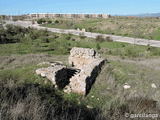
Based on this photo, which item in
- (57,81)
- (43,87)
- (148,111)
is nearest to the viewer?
(148,111)

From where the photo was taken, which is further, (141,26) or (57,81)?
(141,26)

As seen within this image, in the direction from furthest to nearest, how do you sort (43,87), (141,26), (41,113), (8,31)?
A: (141,26)
(8,31)
(43,87)
(41,113)

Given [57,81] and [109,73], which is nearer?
[57,81]

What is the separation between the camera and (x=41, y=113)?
175 inches

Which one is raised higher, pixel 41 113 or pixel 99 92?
pixel 41 113

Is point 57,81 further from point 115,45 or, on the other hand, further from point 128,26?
point 128,26

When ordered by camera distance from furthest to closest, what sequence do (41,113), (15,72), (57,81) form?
1. (15,72)
2. (57,81)
3. (41,113)

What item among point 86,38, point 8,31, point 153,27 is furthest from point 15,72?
point 153,27

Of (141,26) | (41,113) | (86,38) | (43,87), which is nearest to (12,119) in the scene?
(41,113)

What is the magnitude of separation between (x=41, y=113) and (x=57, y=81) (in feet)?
24.5

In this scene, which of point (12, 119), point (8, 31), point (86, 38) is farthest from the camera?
point (8, 31)

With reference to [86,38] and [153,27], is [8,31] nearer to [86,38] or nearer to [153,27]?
[86,38]

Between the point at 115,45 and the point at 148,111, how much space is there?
3178 cm

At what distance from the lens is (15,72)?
13.1 meters
